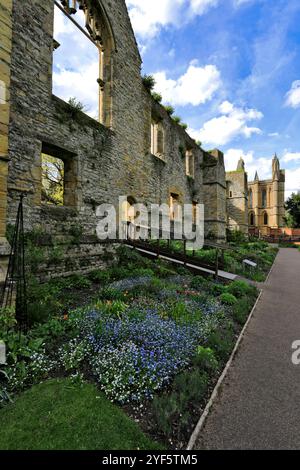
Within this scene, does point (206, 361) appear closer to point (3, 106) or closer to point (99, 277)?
point (99, 277)

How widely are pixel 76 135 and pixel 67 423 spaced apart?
23.0 ft

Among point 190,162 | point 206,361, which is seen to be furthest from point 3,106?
point 190,162

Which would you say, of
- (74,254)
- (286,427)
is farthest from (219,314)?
(74,254)

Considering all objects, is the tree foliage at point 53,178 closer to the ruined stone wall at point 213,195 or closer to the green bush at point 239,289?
the ruined stone wall at point 213,195

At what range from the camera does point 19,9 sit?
5.50 m

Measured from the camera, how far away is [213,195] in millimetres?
17141

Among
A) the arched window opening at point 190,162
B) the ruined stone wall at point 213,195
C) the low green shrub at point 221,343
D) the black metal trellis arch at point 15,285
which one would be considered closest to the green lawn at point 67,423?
the black metal trellis arch at point 15,285

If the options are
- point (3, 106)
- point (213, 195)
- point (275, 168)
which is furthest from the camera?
point (275, 168)

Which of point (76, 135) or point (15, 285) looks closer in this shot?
point (15, 285)

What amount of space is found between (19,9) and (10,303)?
6.88 meters

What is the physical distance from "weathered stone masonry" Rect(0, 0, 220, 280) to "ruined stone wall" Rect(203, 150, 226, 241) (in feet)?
22.4

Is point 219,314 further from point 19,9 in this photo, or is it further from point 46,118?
point 19,9

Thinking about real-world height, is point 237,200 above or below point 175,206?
above

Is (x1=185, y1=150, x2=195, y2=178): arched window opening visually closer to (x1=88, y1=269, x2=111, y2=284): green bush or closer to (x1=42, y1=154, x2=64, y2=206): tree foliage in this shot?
(x1=42, y1=154, x2=64, y2=206): tree foliage
